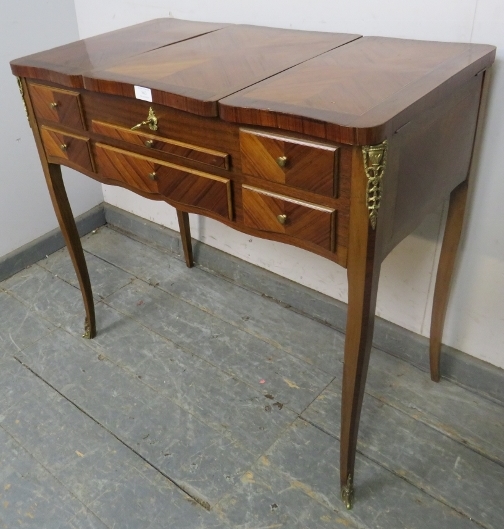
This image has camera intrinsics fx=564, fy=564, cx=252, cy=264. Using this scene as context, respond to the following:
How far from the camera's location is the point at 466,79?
1005mm

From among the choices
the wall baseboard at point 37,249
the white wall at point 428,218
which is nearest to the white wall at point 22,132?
the wall baseboard at point 37,249

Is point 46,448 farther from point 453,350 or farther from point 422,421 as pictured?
point 453,350

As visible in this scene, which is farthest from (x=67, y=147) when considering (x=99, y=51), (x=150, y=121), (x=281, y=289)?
(x=281, y=289)

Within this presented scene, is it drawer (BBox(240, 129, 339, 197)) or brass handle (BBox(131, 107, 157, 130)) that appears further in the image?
brass handle (BBox(131, 107, 157, 130))

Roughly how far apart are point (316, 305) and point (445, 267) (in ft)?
1.60

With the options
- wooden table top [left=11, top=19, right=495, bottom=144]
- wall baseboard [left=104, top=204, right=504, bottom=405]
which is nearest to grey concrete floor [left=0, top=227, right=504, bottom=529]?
wall baseboard [left=104, top=204, right=504, bottom=405]

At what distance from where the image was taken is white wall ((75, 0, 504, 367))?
1151mm

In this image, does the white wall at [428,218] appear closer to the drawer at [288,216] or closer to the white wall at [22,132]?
the white wall at [22,132]

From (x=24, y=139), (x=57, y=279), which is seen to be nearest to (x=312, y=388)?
(x=57, y=279)

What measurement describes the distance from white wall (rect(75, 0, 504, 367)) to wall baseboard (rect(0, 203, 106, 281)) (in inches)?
30.7

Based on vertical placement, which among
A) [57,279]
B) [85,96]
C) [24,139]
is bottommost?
[57,279]

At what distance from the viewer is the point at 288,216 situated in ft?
3.21

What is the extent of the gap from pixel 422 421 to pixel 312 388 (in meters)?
0.28

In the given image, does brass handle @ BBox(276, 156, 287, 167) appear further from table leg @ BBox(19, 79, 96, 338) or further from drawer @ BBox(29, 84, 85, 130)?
table leg @ BBox(19, 79, 96, 338)
